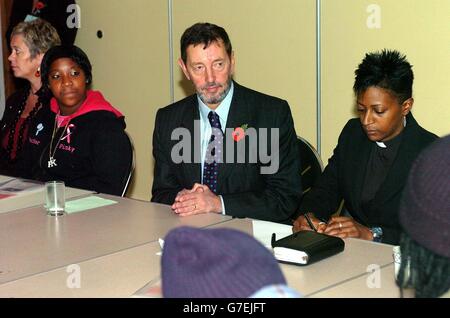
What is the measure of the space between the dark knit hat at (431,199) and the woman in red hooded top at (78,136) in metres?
2.45

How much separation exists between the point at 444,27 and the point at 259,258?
2990 millimetres

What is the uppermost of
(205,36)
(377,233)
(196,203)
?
(205,36)

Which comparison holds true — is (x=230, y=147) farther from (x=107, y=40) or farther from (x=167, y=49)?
(x=107, y=40)

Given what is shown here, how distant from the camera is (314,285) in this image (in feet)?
6.81

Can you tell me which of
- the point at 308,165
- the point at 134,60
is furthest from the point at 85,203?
the point at 134,60

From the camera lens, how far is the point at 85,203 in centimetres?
320

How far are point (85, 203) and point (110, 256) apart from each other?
0.82m

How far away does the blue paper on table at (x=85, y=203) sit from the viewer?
10.1ft

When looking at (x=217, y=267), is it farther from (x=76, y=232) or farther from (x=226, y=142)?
(x=226, y=142)

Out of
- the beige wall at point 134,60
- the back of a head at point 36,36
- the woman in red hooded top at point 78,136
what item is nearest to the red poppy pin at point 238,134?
the woman in red hooded top at point 78,136

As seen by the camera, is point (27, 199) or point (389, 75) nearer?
point (389, 75)

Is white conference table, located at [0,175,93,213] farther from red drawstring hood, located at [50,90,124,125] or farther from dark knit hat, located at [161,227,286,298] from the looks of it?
dark knit hat, located at [161,227,286,298]

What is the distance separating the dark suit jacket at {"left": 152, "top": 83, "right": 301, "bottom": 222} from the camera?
10.4ft

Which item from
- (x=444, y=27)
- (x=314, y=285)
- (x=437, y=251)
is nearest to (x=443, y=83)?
(x=444, y=27)
